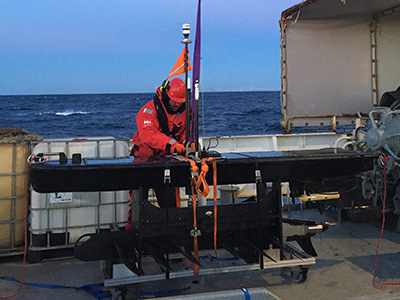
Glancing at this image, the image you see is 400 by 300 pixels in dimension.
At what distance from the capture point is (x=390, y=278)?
4.41 meters

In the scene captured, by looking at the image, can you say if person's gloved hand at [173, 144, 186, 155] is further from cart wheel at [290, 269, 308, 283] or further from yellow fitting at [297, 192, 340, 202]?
cart wheel at [290, 269, 308, 283]

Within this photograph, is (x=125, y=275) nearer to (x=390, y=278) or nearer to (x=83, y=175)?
(x=83, y=175)

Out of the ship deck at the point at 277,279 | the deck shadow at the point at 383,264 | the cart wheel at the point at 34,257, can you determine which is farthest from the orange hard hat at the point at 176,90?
the deck shadow at the point at 383,264

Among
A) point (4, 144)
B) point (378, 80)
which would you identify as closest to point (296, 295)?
point (4, 144)

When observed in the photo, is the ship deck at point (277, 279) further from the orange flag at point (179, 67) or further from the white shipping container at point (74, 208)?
the orange flag at point (179, 67)

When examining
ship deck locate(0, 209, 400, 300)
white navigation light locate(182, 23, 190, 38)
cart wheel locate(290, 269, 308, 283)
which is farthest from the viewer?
cart wheel locate(290, 269, 308, 283)

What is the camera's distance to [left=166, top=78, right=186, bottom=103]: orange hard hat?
15.0 ft

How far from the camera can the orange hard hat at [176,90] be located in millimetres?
4578

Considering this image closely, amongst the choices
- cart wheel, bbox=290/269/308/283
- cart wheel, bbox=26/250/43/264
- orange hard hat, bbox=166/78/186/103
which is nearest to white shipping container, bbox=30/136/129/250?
cart wheel, bbox=26/250/43/264

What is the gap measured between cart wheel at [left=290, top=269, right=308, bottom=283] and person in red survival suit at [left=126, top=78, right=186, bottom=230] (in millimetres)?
1423

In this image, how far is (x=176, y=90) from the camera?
4582mm

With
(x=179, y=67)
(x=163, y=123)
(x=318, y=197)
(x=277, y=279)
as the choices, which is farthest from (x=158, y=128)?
(x=277, y=279)

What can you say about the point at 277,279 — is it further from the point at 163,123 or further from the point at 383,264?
the point at 163,123

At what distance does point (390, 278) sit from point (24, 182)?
4106 millimetres
